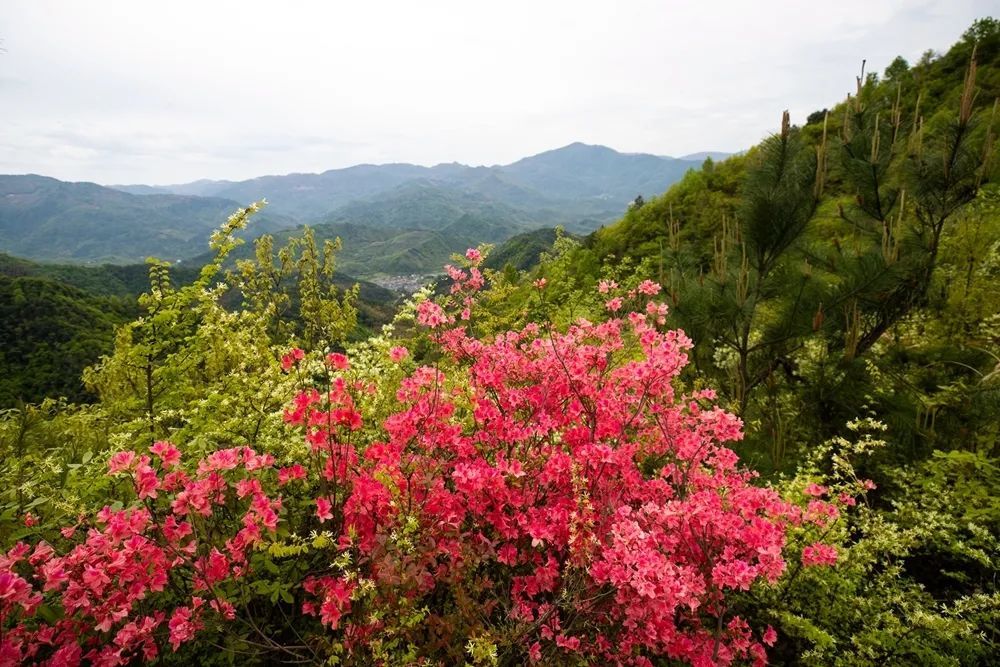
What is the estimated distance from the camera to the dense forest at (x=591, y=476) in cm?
260

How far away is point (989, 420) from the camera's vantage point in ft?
15.8

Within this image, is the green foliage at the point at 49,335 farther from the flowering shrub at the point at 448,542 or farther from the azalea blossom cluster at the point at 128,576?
the flowering shrub at the point at 448,542

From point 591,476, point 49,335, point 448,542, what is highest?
point 591,476

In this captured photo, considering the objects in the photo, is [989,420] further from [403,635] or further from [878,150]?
[403,635]

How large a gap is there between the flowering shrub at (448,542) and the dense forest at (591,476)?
0.02 metres

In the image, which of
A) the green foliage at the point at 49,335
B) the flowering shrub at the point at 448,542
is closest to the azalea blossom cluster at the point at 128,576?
the flowering shrub at the point at 448,542

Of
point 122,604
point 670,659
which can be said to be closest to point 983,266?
point 670,659

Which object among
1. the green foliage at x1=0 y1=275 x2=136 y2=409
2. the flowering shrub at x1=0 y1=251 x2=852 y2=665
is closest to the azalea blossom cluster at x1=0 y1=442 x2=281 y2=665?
the flowering shrub at x1=0 y1=251 x2=852 y2=665

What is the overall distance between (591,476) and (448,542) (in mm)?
1182

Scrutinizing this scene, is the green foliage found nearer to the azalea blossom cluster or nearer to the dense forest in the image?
the dense forest

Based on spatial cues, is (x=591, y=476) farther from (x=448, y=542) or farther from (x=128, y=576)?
(x=128, y=576)

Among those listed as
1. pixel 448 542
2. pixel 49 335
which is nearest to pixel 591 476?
pixel 448 542

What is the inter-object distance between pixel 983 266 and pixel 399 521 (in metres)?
8.43

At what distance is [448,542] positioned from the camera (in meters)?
2.91
